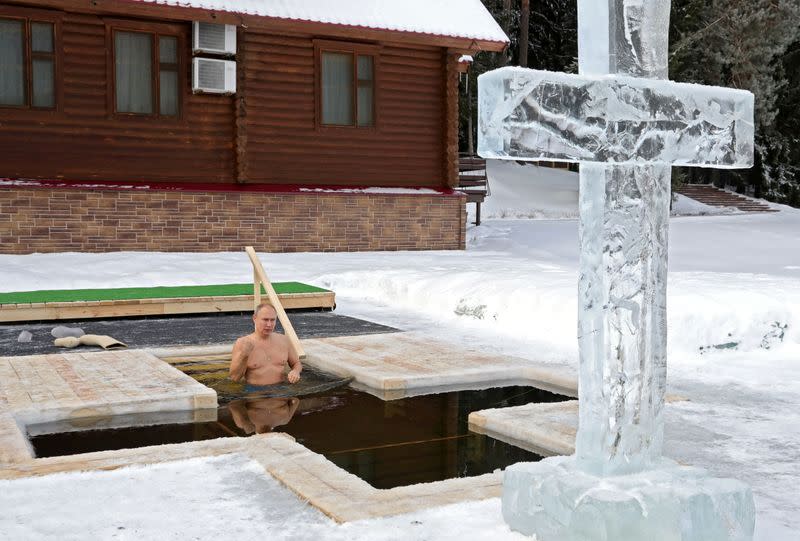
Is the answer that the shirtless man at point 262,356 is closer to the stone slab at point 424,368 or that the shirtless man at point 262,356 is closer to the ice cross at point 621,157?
the stone slab at point 424,368

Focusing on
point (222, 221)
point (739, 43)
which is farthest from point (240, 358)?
point (739, 43)

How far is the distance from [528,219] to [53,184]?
16.8 meters

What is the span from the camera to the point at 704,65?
31219mm

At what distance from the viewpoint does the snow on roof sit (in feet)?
53.3

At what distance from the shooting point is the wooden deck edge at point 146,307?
10102 millimetres

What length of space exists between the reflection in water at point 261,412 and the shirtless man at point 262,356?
1.24 feet

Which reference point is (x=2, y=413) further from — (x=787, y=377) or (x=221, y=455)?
(x=787, y=377)

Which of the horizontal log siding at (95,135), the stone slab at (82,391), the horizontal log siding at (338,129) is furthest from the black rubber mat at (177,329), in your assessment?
the horizontal log siding at (338,129)

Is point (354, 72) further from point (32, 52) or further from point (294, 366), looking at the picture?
point (294, 366)

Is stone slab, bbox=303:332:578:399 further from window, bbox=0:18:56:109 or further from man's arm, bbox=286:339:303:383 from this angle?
window, bbox=0:18:56:109

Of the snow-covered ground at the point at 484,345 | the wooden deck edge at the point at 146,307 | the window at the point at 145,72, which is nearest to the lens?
the snow-covered ground at the point at 484,345

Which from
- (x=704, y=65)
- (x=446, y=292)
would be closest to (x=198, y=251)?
(x=446, y=292)

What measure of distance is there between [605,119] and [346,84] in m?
15.6

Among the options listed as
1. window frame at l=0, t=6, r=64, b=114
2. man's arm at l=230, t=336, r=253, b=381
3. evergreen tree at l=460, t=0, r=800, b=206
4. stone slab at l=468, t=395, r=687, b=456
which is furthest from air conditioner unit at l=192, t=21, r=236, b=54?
evergreen tree at l=460, t=0, r=800, b=206
